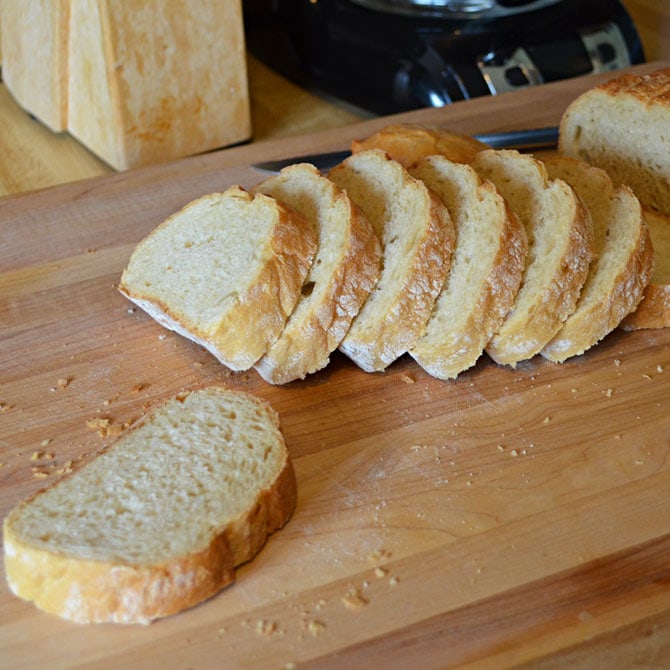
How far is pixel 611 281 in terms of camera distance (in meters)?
2.61

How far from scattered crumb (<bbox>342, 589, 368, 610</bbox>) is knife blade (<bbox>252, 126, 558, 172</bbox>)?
5.68 feet

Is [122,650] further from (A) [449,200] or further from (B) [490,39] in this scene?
(B) [490,39]

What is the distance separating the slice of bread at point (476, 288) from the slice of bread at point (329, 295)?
21 centimetres

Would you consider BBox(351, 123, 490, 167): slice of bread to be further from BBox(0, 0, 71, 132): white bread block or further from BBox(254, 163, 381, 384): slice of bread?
BBox(0, 0, 71, 132): white bread block

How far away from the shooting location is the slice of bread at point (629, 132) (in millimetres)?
3075

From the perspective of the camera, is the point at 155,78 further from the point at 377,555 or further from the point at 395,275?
the point at 377,555

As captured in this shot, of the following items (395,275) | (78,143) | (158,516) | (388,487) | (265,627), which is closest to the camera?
(265,627)

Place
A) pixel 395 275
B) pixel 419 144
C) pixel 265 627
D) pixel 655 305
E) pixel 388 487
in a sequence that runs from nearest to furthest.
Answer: pixel 265 627 < pixel 388 487 < pixel 395 275 < pixel 655 305 < pixel 419 144

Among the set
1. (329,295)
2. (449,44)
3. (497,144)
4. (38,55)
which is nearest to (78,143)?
(38,55)

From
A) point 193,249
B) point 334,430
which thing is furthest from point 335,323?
point 193,249

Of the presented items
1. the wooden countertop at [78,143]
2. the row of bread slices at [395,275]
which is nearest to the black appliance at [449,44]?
the wooden countertop at [78,143]

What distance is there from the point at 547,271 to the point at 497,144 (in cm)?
104

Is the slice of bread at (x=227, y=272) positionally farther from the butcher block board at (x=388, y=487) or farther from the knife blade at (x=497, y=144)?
the knife blade at (x=497, y=144)

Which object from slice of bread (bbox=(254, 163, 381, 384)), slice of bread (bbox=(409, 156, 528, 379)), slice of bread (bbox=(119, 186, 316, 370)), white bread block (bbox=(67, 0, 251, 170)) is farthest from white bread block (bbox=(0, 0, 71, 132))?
slice of bread (bbox=(409, 156, 528, 379))
